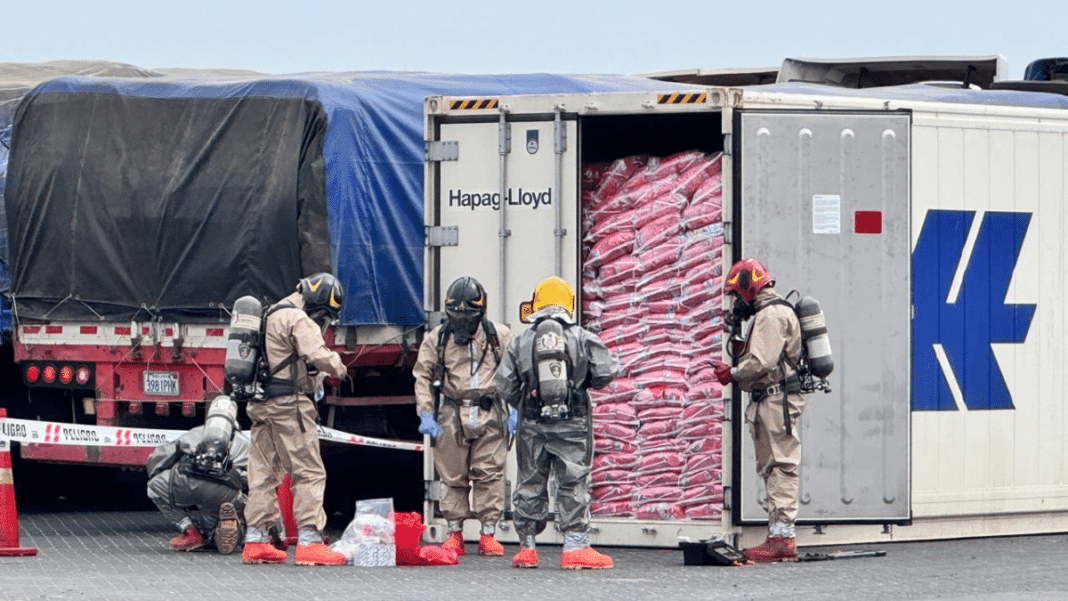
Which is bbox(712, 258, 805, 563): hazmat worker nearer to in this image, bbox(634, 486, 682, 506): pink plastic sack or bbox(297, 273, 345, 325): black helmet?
bbox(634, 486, 682, 506): pink plastic sack

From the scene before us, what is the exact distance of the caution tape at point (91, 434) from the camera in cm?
1500

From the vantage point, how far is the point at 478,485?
43.9 ft

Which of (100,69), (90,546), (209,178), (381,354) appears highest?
(100,69)

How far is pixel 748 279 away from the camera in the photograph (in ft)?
41.9

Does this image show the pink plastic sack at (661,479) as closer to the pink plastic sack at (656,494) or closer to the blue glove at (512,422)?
the pink plastic sack at (656,494)

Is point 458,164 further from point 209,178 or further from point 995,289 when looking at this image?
point 995,289

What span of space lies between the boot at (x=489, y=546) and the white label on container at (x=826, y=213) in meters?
3.00

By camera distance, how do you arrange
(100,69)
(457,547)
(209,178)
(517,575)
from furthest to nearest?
1. (100,69)
2. (209,178)
3. (457,547)
4. (517,575)

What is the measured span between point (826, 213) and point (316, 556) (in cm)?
408

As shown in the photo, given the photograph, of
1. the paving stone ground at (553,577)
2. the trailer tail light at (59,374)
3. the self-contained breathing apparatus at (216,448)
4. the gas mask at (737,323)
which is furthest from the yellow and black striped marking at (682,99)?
the trailer tail light at (59,374)

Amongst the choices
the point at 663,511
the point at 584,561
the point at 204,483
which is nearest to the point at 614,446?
the point at 663,511

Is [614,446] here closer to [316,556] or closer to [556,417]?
[556,417]

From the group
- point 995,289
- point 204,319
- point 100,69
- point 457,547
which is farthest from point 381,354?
point 100,69

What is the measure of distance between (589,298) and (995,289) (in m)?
2.96
